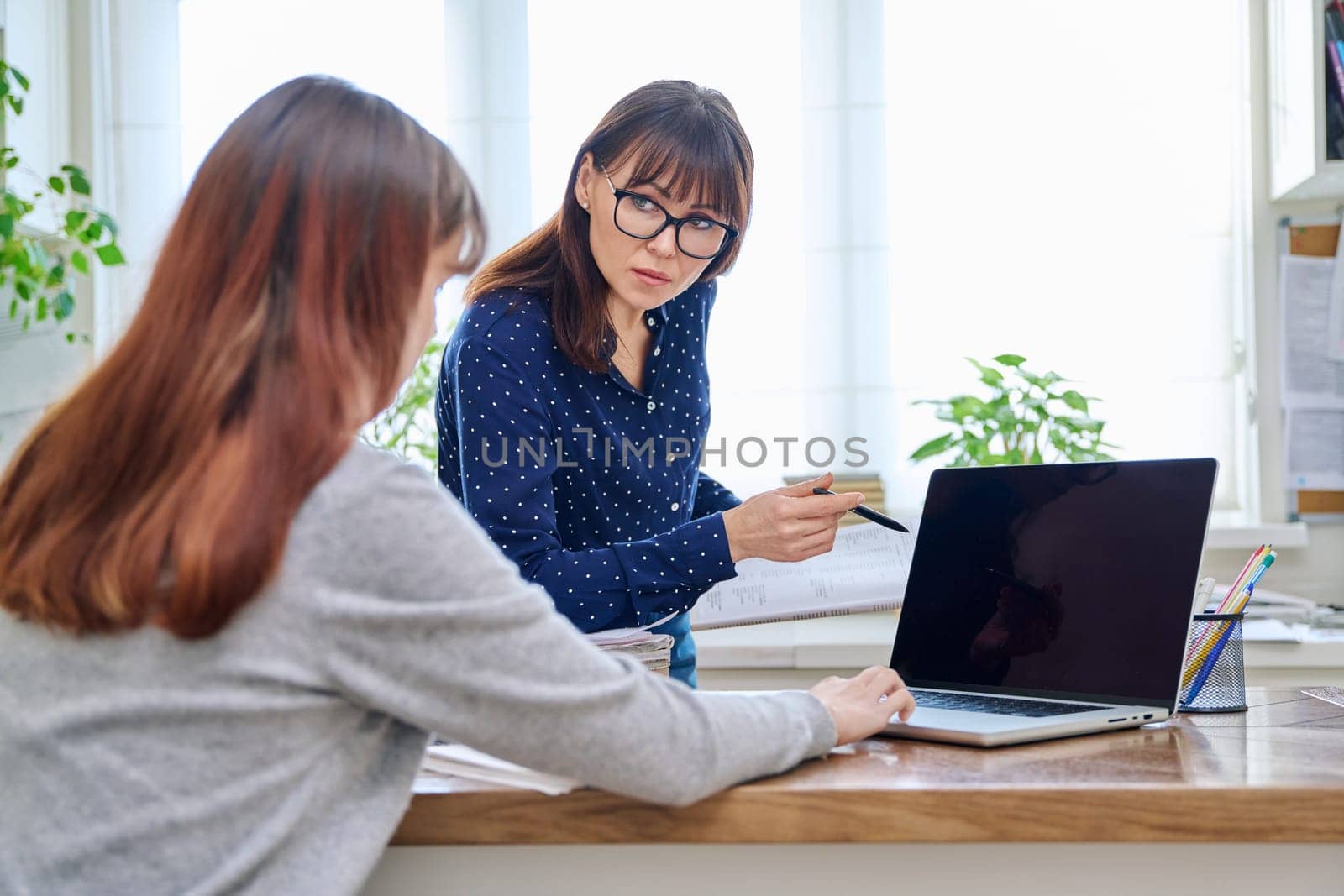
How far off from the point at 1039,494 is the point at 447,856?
618mm

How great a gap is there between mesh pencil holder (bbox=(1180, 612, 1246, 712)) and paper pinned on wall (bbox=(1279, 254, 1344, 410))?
5.21 ft

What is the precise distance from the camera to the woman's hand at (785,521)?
123 cm

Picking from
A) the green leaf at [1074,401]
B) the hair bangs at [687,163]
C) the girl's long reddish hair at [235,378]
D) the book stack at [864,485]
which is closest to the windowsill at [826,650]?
the book stack at [864,485]

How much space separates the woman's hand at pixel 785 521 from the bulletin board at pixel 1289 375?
64.3 inches

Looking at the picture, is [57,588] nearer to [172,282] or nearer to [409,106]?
[172,282]

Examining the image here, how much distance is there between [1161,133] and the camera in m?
2.55

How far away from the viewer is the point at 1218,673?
1.09 metres

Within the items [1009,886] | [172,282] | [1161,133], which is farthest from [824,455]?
[172,282]

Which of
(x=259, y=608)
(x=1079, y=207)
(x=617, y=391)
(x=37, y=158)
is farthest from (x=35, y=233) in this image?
(x=1079, y=207)

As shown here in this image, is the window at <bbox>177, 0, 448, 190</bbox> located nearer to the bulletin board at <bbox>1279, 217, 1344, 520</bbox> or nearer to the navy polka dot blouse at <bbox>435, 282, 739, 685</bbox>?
the navy polka dot blouse at <bbox>435, 282, 739, 685</bbox>

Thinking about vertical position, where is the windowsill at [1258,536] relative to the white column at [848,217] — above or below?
below

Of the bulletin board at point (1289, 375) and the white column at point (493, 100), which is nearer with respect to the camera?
the bulletin board at point (1289, 375)

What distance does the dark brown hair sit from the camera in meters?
Result: 1.30

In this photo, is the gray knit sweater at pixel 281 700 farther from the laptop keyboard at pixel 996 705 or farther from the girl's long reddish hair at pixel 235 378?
the laptop keyboard at pixel 996 705
